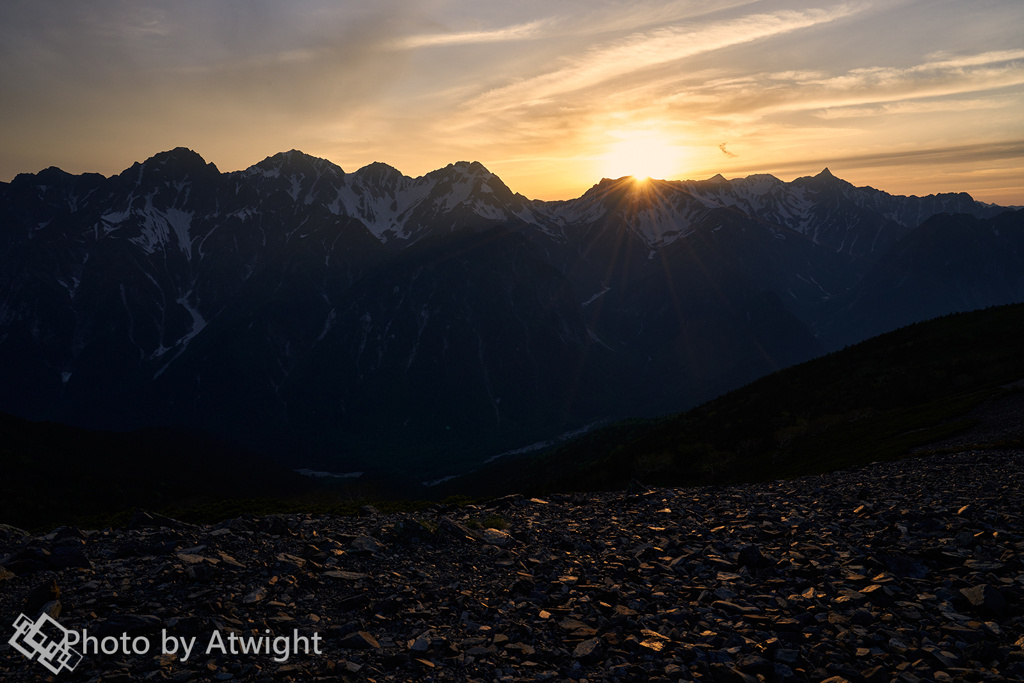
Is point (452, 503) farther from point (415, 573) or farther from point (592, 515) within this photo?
point (415, 573)

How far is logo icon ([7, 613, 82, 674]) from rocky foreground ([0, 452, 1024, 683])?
216 millimetres

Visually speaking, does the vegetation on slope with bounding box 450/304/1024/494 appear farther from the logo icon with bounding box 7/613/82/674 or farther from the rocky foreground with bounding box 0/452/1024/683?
the logo icon with bounding box 7/613/82/674

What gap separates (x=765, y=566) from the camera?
51.7 ft

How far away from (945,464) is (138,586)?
34113 mm

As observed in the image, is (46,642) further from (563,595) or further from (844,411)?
(844,411)

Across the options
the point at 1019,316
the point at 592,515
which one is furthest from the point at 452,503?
the point at 1019,316

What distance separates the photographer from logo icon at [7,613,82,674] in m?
10.7

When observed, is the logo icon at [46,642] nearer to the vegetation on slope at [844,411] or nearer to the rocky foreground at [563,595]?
the rocky foreground at [563,595]

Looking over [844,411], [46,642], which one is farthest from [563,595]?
[844,411]

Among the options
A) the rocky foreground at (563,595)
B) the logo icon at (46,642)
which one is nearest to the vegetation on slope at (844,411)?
the rocky foreground at (563,595)

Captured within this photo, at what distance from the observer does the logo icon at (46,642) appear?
10.7 meters

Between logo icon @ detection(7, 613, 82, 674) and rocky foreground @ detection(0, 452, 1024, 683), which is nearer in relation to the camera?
logo icon @ detection(7, 613, 82, 674)

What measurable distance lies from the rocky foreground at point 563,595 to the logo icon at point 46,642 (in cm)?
22

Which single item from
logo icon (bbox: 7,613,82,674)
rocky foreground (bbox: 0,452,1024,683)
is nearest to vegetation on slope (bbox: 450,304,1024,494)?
rocky foreground (bbox: 0,452,1024,683)
